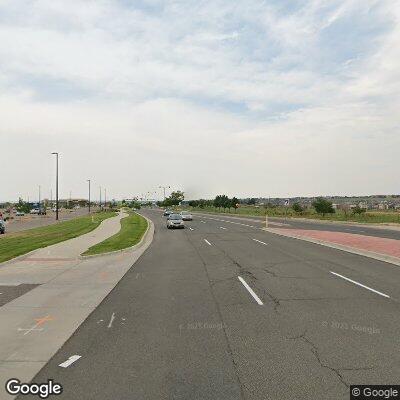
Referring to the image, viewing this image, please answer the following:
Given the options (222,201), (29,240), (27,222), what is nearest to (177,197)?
(222,201)

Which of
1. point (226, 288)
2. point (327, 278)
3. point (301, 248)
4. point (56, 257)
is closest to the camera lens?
point (226, 288)

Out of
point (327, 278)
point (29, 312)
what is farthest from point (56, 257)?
point (327, 278)

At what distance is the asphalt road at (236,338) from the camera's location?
5.33 metres

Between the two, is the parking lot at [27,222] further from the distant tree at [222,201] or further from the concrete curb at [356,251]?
the distant tree at [222,201]

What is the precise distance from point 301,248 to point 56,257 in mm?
12373

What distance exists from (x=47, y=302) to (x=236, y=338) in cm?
512

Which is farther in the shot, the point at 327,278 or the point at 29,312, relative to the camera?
the point at 327,278

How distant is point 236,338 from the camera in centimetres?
707

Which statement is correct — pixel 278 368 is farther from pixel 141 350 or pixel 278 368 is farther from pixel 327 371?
pixel 141 350

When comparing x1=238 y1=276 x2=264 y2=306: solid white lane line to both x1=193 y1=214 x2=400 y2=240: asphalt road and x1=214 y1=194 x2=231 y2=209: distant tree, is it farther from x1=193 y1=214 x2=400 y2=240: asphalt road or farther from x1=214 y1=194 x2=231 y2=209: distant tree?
x1=214 y1=194 x2=231 y2=209: distant tree

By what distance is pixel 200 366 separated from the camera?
5.88 metres

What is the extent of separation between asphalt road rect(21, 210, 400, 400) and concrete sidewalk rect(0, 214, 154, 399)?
32 cm

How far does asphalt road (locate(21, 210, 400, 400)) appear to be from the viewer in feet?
17.5

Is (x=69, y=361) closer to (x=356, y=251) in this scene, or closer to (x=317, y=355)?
(x=317, y=355)
